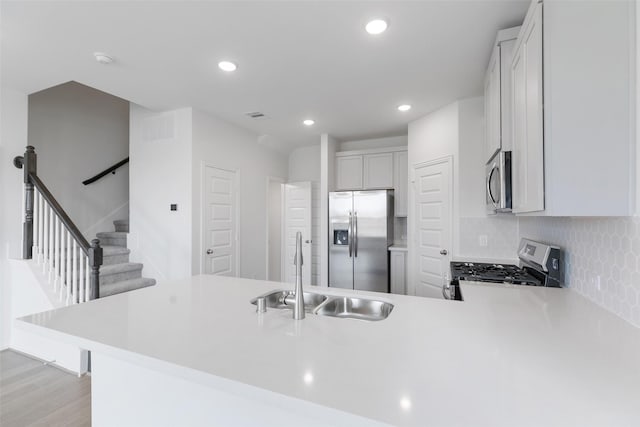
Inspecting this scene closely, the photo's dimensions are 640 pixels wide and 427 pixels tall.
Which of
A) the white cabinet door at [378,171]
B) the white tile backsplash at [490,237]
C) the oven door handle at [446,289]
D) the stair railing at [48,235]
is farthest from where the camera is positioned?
the white cabinet door at [378,171]

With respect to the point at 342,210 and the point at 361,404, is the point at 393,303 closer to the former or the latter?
the point at 361,404

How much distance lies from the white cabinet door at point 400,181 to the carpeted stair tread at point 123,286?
3.56 m

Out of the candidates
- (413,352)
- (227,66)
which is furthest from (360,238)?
(413,352)

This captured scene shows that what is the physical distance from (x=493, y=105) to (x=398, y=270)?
2.68m

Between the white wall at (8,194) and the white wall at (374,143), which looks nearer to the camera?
the white wall at (8,194)

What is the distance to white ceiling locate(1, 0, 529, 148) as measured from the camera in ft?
6.11

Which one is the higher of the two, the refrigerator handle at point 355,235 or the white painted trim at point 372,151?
the white painted trim at point 372,151

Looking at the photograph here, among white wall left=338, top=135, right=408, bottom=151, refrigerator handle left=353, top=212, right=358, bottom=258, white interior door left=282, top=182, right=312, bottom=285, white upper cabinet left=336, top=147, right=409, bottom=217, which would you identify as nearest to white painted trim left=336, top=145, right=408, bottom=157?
white upper cabinet left=336, top=147, right=409, bottom=217

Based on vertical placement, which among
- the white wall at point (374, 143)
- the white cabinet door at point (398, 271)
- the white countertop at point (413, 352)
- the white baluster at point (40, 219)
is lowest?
the white cabinet door at point (398, 271)

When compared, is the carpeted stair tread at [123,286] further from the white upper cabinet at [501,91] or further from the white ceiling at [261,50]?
the white upper cabinet at [501,91]

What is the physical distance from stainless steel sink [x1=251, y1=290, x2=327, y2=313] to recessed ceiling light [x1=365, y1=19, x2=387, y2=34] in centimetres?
179

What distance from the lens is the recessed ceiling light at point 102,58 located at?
7.66 feet

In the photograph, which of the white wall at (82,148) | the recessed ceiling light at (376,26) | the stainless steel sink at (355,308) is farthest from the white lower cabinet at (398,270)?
the white wall at (82,148)

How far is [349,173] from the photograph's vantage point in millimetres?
4984
